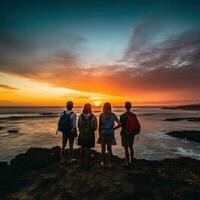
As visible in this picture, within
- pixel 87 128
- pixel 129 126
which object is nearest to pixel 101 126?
pixel 87 128

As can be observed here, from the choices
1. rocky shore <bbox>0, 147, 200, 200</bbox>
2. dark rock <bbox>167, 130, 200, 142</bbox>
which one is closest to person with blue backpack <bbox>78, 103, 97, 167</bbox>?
rocky shore <bbox>0, 147, 200, 200</bbox>

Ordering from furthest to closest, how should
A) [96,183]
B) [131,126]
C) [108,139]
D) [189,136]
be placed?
1. [189,136]
2. [131,126]
3. [108,139]
4. [96,183]

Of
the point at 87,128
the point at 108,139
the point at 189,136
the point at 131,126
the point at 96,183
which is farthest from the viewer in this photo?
the point at 189,136

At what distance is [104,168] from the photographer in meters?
7.93

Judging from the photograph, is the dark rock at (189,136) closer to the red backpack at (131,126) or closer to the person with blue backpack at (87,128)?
the red backpack at (131,126)

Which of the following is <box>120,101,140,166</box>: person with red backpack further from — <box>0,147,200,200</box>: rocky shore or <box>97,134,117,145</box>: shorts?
<box>0,147,200,200</box>: rocky shore

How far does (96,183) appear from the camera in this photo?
6.37 meters

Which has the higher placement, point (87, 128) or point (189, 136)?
point (87, 128)

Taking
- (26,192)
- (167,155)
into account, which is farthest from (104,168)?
(167,155)

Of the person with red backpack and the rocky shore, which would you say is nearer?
the rocky shore

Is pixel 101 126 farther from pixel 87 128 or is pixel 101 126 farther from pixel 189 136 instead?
pixel 189 136

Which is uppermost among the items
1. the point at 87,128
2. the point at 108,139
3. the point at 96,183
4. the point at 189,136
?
the point at 87,128

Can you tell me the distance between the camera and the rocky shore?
5672 mm

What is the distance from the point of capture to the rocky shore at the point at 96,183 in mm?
5672
